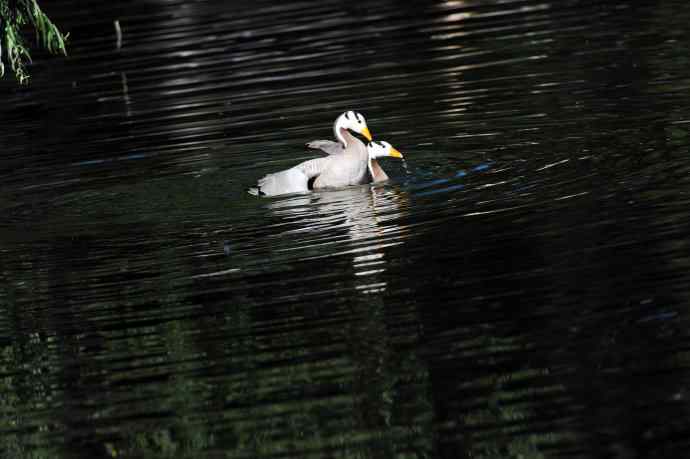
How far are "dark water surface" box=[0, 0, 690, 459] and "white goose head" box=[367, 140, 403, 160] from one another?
1.10 ft

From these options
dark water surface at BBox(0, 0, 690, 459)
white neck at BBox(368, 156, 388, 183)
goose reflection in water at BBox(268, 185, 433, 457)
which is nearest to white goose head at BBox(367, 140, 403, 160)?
white neck at BBox(368, 156, 388, 183)

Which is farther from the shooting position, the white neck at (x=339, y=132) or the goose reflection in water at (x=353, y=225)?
the white neck at (x=339, y=132)

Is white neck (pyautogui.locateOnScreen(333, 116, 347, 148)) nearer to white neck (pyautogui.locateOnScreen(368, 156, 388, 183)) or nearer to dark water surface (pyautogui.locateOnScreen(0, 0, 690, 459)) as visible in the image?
white neck (pyautogui.locateOnScreen(368, 156, 388, 183))

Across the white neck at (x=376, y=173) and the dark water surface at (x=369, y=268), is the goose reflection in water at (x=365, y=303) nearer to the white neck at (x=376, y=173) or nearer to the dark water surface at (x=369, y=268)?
the dark water surface at (x=369, y=268)

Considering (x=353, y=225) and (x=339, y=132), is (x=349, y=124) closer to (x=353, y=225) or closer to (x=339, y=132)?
(x=339, y=132)

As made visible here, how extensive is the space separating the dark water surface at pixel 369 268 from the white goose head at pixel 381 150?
335 mm

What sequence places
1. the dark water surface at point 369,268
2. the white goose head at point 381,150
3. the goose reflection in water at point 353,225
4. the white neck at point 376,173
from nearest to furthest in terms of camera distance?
the dark water surface at point 369,268 → the goose reflection in water at point 353,225 → the white neck at point 376,173 → the white goose head at point 381,150

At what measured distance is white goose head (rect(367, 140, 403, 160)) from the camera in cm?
1728

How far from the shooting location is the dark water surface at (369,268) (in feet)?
31.2

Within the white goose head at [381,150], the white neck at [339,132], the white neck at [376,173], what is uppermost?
the white neck at [339,132]

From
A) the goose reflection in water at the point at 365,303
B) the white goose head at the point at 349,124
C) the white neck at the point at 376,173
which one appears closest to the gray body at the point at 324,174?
the white neck at the point at 376,173

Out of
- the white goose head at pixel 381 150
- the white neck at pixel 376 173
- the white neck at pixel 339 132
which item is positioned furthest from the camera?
the white neck at pixel 339 132

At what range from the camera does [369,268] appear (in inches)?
505

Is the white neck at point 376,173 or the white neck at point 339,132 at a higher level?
the white neck at point 339,132
